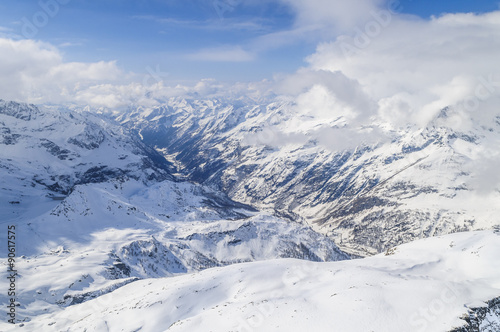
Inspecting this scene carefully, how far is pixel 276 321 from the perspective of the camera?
1547 inches

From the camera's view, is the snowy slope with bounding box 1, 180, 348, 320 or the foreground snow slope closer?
the foreground snow slope

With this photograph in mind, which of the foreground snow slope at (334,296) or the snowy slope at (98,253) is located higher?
the foreground snow slope at (334,296)

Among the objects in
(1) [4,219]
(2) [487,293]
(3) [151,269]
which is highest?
(2) [487,293]

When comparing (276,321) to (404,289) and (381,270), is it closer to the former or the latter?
(404,289)

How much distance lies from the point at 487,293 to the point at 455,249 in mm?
25154

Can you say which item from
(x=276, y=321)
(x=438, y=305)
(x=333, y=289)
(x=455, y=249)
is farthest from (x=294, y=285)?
(x=455, y=249)

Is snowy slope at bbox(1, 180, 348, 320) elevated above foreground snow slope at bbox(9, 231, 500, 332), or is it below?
below

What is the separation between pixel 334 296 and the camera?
4319 cm

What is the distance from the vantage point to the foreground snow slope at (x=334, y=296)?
36.0m

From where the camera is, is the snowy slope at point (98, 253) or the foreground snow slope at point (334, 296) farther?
the snowy slope at point (98, 253)

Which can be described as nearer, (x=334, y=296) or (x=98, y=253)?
(x=334, y=296)

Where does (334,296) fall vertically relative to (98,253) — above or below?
above

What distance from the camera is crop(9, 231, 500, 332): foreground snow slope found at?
118ft

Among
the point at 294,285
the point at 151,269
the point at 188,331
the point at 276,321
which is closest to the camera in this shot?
the point at 276,321
